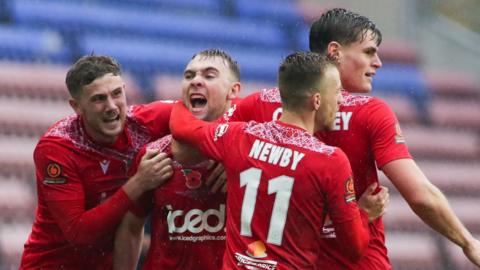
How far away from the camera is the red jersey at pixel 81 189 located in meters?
4.75

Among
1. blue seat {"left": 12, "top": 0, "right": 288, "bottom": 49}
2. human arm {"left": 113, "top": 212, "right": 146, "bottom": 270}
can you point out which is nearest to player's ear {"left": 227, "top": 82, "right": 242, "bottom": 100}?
human arm {"left": 113, "top": 212, "right": 146, "bottom": 270}

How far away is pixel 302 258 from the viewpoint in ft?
13.3

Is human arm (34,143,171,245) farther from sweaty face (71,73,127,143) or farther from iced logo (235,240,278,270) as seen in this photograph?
iced logo (235,240,278,270)

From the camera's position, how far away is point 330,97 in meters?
4.08

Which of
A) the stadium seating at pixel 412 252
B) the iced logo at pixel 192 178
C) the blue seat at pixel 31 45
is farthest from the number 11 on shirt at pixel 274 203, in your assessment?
the stadium seating at pixel 412 252

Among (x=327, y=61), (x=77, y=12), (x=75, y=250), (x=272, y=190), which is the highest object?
(x=77, y=12)

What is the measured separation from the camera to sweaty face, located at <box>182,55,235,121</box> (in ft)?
15.3

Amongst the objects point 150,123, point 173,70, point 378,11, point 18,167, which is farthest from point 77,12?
point 150,123

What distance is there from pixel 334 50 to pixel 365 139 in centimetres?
46

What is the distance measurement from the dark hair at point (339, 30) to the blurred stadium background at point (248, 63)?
14.4 ft

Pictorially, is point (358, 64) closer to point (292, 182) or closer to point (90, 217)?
point (292, 182)

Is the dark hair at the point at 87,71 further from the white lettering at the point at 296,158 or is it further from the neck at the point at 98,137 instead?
the white lettering at the point at 296,158

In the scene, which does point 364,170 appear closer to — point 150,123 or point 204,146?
point 204,146

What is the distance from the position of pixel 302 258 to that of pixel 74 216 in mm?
1258
